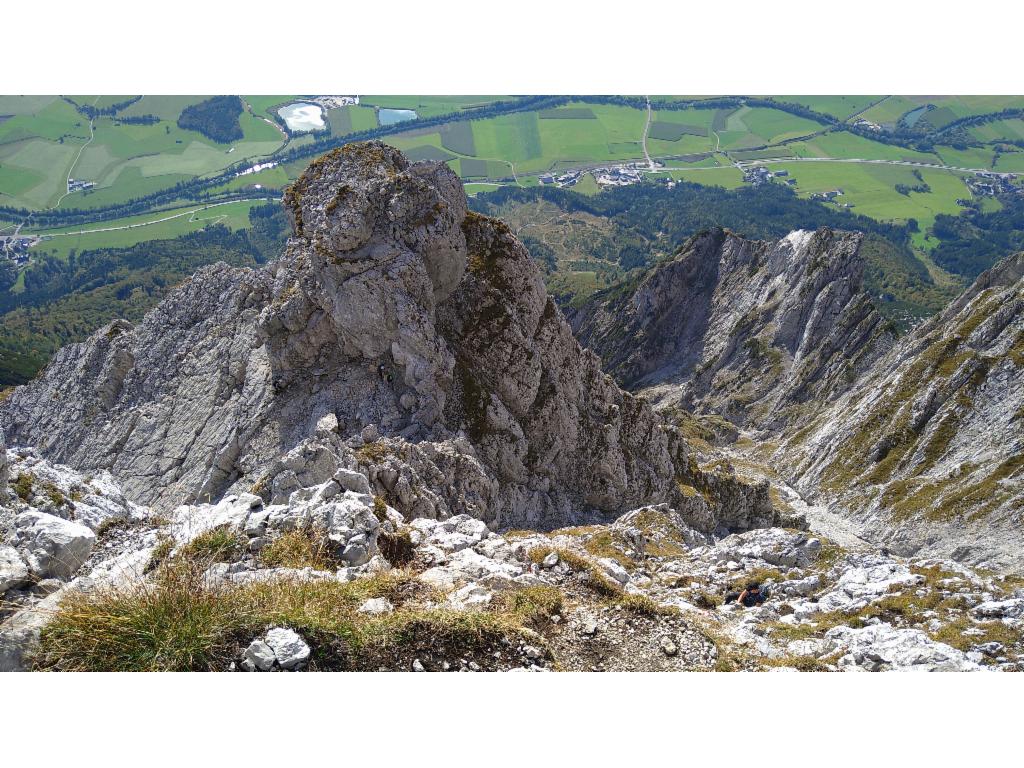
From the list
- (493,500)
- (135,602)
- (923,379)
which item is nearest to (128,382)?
(493,500)

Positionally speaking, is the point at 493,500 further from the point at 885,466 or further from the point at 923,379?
the point at 923,379

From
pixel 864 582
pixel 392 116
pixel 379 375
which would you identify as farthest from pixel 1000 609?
pixel 392 116

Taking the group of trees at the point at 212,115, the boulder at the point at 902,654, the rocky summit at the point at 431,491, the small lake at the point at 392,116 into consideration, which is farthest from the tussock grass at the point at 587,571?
the small lake at the point at 392,116

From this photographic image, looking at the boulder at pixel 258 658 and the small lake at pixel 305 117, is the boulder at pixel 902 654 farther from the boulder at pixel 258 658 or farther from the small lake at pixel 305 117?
the small lake at pixel 305 117

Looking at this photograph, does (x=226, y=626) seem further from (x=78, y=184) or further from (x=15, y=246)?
(x=15, y=246)

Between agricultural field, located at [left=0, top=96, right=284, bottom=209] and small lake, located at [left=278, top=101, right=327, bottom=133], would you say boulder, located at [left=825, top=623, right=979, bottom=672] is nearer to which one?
agricultural field, located at [left=0, top=96, right=284, bottom=209]

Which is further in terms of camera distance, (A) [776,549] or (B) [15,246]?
(B) [15,246]

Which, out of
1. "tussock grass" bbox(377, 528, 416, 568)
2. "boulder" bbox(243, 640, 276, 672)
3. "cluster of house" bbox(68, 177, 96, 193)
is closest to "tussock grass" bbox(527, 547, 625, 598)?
"tussock grass" bbox(377, 528, 416, 568)

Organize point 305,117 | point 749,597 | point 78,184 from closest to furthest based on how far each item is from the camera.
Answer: point 749,597 → point 78,184 → point 305,117
